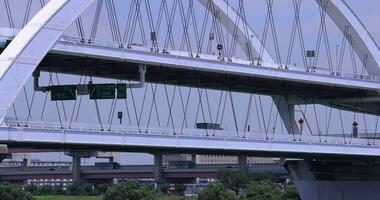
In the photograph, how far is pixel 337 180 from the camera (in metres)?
89.2

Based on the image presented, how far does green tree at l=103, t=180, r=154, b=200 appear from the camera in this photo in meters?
106

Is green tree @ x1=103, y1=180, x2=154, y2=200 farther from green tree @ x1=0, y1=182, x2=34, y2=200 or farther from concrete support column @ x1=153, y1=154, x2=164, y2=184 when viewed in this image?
concrete support column @ x1=153, y1=154, x2=164, y2=184

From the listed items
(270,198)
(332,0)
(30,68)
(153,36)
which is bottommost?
(270,198)

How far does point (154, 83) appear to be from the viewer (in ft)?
→ 222

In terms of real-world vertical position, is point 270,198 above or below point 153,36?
below

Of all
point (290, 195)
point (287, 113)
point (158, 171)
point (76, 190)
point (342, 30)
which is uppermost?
point (342, 30)

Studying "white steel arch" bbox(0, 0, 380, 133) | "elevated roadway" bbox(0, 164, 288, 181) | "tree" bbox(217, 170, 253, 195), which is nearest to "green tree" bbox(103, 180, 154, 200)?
"tree" bbox(217, 170, 253, 195)

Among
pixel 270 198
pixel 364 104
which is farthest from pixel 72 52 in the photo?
pixel 270 198

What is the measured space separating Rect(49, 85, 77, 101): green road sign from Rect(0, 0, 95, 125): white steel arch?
6.34 metres

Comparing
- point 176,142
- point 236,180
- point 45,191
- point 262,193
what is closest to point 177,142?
point 176,142

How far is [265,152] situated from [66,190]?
86451 mm

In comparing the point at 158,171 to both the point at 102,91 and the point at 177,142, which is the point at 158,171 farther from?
the point at 102,91

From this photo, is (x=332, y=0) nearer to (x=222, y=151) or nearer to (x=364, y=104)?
(x=364, y=104)

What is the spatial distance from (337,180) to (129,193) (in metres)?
28.6
